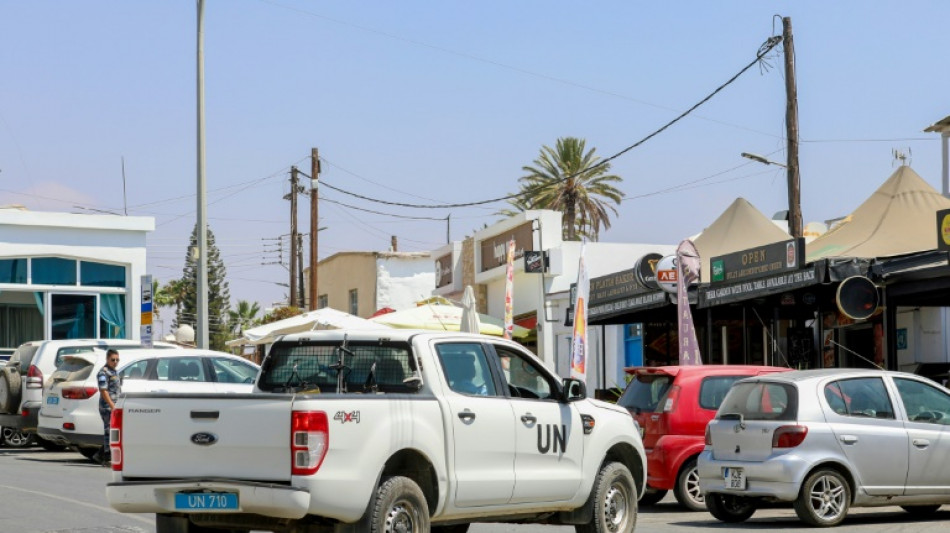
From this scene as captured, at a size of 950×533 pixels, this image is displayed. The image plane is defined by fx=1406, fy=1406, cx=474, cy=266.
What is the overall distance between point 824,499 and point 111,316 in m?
24.1

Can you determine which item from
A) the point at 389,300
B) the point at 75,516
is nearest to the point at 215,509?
the point at 75,516

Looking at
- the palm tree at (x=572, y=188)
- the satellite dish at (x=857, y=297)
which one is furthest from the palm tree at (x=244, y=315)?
the satellite dish at (x=857, y=297)

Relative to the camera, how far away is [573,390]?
11484mm

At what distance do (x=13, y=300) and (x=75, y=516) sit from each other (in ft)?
68.6

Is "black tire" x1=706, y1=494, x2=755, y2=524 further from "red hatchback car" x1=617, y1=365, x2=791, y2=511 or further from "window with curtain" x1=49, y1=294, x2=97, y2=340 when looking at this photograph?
"window with curtain" x1=49, y1=294, x2=97, y2=340

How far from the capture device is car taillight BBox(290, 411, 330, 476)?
350 inches

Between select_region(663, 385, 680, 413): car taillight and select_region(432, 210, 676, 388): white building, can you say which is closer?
select_region(663, 385, 680, 413): car taillight

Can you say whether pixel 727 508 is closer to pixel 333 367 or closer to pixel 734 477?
pixel 734 477

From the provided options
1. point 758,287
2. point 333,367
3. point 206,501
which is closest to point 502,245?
point 758,287

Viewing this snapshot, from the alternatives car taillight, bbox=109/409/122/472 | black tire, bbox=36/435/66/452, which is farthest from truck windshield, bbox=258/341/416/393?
black tire, bbox=36/435/66/452

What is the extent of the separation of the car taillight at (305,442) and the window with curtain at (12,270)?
26.0 meters

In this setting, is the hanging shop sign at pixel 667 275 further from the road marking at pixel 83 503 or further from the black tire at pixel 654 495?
the road marking at pixel 83 503

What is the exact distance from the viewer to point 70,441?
21438mm

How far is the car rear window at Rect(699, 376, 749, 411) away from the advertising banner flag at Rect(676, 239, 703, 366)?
5.74m
